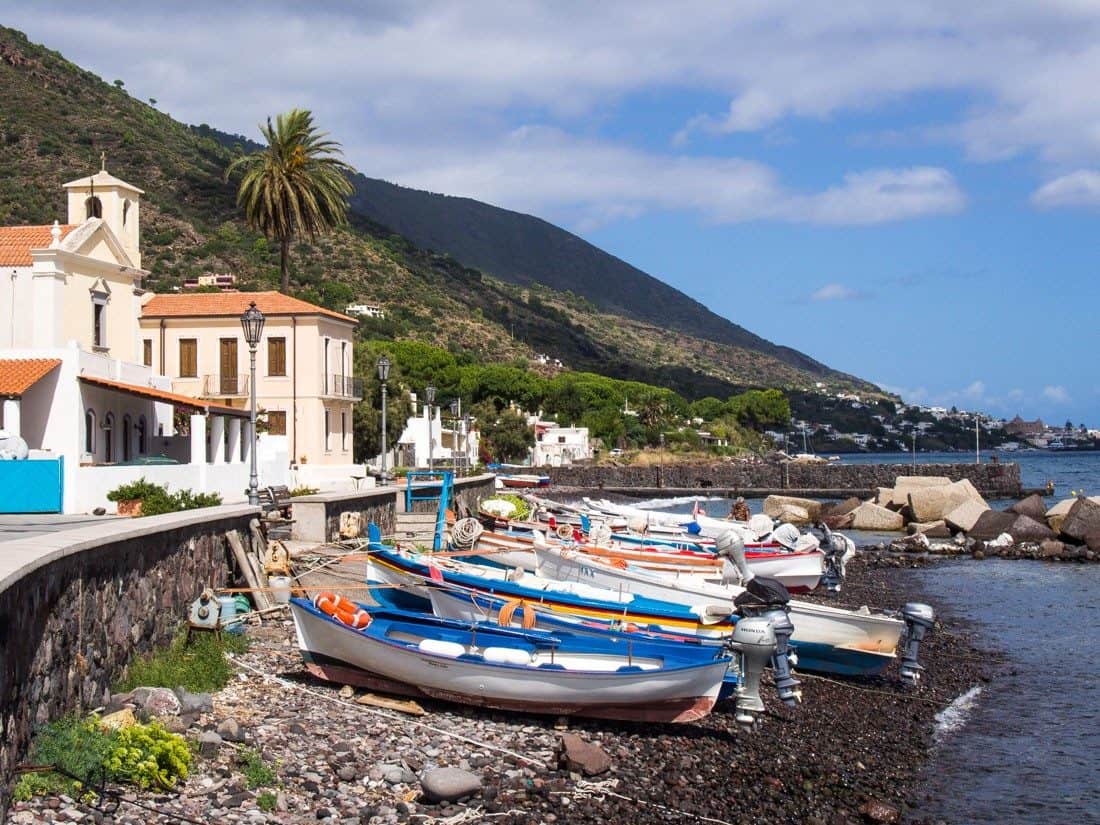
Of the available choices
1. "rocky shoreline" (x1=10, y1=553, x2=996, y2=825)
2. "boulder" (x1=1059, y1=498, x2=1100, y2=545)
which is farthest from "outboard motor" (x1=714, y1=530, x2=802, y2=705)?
"boulder" (x1=1059, y1=498, x2=1100, y2=545)

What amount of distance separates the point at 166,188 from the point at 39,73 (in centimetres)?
2010

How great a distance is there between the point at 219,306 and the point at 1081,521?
3667 centimetres

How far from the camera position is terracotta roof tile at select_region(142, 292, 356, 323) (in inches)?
1961

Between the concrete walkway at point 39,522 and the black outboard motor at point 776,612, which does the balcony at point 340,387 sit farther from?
the black outboard motor at point 776,612

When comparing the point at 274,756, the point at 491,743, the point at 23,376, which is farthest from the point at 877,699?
the point at 23,376

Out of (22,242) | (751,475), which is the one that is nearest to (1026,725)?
(22,242)

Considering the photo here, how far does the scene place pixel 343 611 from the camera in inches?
615

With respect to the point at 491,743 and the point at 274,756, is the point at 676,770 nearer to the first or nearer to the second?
the point at 491,743

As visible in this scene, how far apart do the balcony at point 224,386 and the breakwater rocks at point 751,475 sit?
53848mm

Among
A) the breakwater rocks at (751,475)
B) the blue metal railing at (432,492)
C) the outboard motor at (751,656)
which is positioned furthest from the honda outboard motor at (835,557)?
the breakwater rocks at (751,475)

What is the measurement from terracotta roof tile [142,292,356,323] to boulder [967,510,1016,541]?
3022 centimetres

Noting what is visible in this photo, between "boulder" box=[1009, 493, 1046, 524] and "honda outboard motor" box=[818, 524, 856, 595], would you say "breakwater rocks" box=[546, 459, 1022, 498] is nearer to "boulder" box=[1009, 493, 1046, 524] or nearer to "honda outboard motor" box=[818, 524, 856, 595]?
"boulder" box=[1009, 493, 1046, 524]

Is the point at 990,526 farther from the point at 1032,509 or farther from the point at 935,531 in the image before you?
the point at 1032,509

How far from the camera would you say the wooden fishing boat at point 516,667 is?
14719 mm
